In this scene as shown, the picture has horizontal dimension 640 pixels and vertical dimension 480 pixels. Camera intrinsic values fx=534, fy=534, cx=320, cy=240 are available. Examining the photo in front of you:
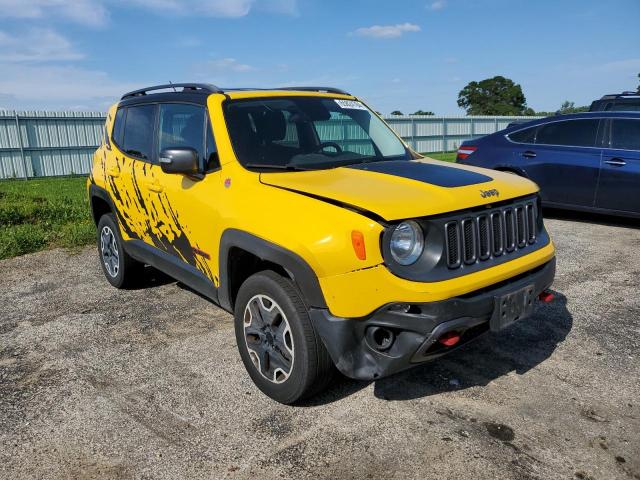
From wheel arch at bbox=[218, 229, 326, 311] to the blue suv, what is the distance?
580 cm

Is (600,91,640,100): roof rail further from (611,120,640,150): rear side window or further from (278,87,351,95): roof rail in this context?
(278,87,351,95): roof rail

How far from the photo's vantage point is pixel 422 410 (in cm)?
312

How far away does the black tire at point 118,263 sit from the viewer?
5223 mm

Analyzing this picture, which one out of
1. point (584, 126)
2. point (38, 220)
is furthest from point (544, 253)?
point (38, 220)

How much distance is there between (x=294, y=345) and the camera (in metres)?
2.92

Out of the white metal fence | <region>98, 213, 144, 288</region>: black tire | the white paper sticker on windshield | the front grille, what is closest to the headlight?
the front grille

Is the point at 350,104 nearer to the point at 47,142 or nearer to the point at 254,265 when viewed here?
the point at 254,265

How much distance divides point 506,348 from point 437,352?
4.40 feet

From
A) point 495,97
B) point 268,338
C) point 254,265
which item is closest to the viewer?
point 268,338

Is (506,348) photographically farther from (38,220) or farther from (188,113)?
(38,220)

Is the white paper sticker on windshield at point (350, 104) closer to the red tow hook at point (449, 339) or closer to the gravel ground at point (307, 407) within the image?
the gravel ground at point (307, 407)

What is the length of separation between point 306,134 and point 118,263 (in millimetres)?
2611

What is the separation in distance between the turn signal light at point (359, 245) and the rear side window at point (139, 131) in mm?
2549

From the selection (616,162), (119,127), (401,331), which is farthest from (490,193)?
(616,162)
